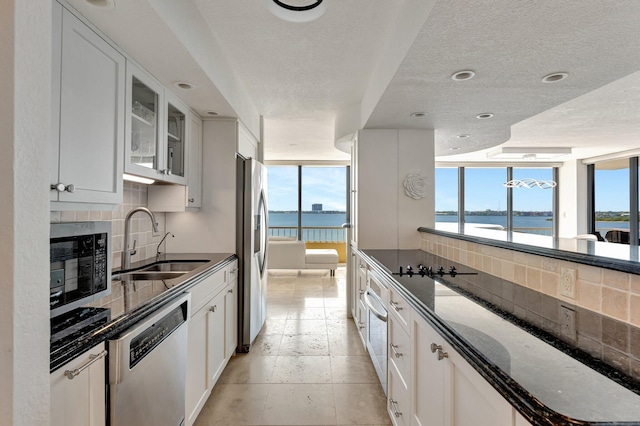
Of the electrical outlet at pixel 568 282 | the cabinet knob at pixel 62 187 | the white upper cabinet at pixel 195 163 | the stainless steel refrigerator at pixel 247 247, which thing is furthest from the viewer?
the stainless steel refrigerator at pixel 247 247

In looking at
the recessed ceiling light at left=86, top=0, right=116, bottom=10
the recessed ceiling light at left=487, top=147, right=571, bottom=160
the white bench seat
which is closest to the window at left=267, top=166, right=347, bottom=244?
the white bench seat

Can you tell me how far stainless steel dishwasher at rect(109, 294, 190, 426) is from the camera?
1114 mm

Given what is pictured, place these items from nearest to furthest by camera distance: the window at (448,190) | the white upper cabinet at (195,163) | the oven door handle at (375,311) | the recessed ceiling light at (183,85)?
1. the oven door handle at (375,311)
2. the recessed ceiling light at (183,85)
3. the white upper cabinet at (195,163)
4. the window at (448,190)

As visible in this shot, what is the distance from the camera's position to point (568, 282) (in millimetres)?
1332

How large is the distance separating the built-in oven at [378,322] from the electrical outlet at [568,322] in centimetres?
95

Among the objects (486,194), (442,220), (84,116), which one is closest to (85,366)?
(84,116)

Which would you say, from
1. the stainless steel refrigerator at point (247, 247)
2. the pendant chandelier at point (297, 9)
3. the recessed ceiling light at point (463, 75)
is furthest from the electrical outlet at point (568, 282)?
the stainless steel refrigerator at point (247, 247)

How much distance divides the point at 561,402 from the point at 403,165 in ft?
9.16

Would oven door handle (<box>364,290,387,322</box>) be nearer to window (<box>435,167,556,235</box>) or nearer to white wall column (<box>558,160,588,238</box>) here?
window (<box>435,167,556,235</box>)

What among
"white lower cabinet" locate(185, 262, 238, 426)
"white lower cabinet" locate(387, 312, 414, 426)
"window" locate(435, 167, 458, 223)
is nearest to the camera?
"white lower cabinet" locate(387, 312, 414, 426)

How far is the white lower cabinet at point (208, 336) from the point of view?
185cm

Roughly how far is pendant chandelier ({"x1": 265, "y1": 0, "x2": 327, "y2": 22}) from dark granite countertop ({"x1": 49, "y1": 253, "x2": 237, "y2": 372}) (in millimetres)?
1484

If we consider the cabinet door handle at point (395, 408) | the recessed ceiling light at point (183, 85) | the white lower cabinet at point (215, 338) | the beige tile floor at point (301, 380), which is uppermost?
the recessed ceiling light at point (183, 85)

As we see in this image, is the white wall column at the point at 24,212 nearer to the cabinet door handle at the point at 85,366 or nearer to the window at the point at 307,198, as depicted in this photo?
the cabinet door handle at the point at 85,366
